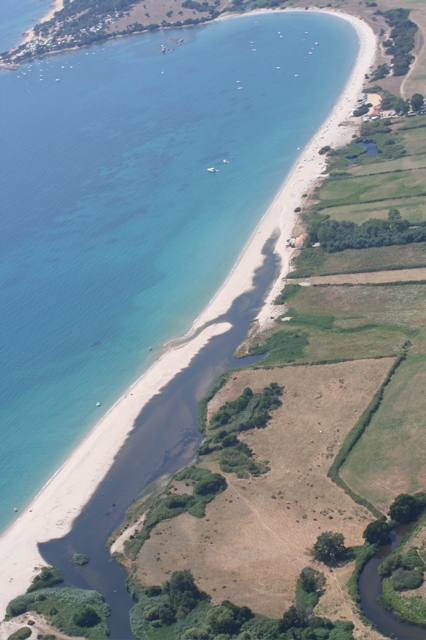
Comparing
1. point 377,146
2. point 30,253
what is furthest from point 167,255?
point 377,146

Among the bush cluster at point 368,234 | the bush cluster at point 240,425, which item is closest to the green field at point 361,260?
the bush cluster at point 368,234

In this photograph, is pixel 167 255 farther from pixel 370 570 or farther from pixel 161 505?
pixel 370 570

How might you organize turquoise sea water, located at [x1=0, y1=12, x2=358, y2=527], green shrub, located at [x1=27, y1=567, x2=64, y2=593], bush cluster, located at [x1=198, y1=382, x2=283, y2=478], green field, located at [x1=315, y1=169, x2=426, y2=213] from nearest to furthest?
1. green shrub, located at [x1=27, y1=567, x2=64, y2=593]
2. bush cluster, located at [x1=198, y1=382, x2=283, y2=478]
3. turquoise sea water, located at [x1=0, y1=12, x2=358, y2=527]
4. green field, located at [x1=315, y1=169, x2=426, y2=213]

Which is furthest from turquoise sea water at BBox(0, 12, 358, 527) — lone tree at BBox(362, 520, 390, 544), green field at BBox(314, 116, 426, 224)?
lone tree at BBox(362, 520, 390, 544)

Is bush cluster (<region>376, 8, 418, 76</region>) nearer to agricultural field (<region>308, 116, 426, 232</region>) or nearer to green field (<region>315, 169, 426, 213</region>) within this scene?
agricultural field (<region>308, 116, 426, 232</region>)

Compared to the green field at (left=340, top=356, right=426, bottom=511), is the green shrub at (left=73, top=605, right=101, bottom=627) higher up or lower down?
higher up

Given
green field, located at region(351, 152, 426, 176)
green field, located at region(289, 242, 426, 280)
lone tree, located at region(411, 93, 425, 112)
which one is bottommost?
green field, located at region(289, 242, 426, 280)

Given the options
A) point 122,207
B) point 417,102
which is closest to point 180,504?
point 122,207
